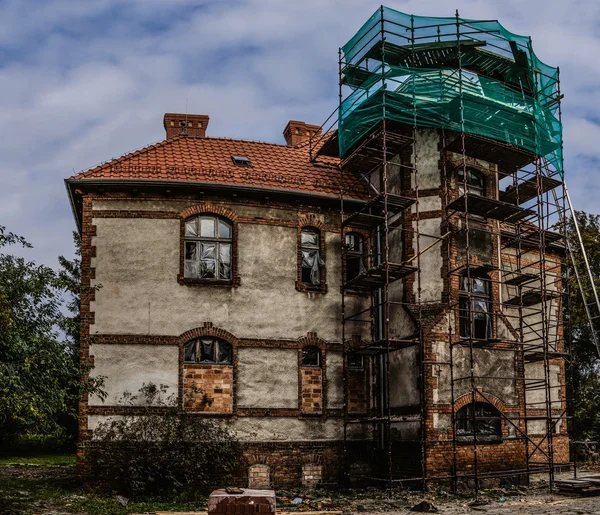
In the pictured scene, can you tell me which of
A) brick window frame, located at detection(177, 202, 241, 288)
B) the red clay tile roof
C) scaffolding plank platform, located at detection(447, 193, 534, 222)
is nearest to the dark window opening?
brick window frame, located at detection(177, 202, 241, 288)

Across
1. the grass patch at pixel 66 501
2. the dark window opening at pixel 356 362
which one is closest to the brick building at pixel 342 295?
the dark window opening at pixel 356 362

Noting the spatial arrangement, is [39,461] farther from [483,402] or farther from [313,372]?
[483,402]

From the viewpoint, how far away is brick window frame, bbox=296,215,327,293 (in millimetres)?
21203

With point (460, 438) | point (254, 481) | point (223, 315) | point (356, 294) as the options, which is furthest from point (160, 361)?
point (460, 438)

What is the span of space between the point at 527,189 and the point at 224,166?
9.36 m

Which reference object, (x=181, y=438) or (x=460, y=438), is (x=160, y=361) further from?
(x=460, y=438)

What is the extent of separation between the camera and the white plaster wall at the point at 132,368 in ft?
63.0

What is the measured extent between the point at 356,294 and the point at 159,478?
748cm

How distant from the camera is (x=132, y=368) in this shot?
19375 millimetres

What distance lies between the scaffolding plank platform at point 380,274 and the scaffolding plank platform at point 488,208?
216 cm

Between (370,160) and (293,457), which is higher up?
(370,160)

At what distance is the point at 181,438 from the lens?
725 inches

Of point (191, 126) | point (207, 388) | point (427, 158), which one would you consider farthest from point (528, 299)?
point (191, 126)

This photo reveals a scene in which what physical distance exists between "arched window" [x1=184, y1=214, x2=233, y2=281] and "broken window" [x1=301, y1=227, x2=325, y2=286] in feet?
7.11
